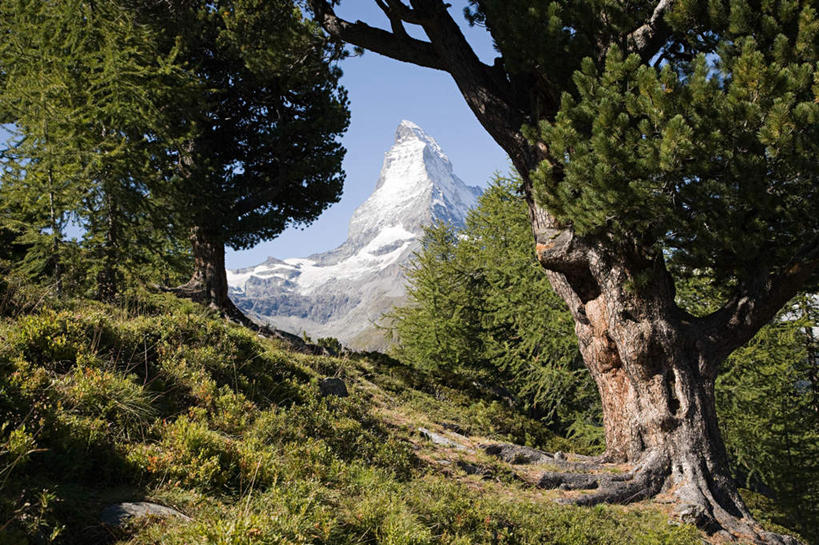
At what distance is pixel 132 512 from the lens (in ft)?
10.4

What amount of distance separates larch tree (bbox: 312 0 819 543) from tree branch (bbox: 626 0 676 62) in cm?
3

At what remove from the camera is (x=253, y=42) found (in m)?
11.2

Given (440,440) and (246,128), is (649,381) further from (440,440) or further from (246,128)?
(246,128)

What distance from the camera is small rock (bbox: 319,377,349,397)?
320 inches

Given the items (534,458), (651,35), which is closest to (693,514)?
(534,458)

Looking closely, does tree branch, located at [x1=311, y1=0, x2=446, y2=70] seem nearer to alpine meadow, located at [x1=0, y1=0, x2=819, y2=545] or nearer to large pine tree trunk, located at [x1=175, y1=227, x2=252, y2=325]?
alpine meadow, located at [x1=0, y1=0, x2=819, y2=545]

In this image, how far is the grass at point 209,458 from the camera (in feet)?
10.1

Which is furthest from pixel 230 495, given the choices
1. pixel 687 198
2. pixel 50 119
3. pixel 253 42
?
pixel 253 42

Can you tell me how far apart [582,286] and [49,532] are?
27.7 ft

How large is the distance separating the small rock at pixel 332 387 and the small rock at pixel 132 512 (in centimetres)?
458

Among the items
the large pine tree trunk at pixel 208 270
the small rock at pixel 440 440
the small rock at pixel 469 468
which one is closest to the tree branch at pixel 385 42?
the small rock at pixel 440 440

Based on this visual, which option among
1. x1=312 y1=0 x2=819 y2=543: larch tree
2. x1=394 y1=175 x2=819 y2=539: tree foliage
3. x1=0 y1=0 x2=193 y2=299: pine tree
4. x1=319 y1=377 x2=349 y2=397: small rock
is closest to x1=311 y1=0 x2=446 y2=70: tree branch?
x1=312 y1=0 x2=819 y2=543: larch tree

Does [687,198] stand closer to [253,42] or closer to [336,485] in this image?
[336,485]

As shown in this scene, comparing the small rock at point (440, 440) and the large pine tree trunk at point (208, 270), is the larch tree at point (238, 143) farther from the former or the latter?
the small rock at point (440, 440)
